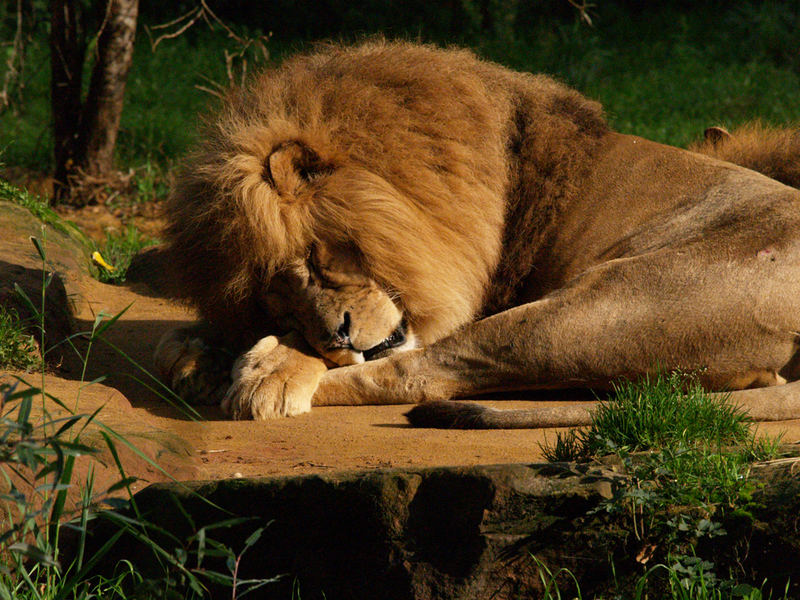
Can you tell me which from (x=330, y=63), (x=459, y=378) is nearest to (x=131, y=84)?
(x=330, y=63)

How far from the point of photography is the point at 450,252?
13.3 ft

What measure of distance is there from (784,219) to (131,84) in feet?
30.5

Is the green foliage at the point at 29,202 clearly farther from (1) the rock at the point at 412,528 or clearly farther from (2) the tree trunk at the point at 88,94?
(1) the rock at the point at 412,528

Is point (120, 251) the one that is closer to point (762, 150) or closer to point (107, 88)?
point (107, 88)

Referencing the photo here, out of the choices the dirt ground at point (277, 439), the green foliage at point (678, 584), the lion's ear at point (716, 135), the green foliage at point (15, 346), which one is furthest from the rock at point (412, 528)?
the lion's ear at point (716, 135)

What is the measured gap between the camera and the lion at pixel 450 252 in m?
3.70

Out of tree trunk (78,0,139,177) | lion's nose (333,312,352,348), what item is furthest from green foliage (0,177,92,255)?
lion's nose (333,312,352,348)

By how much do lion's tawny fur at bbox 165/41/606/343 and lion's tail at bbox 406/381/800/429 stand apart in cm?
60

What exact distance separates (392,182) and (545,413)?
112cm

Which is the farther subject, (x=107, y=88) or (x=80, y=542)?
(x=107, y=88)

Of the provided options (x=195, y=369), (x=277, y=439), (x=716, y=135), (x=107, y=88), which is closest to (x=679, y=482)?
(x=277, y=439)

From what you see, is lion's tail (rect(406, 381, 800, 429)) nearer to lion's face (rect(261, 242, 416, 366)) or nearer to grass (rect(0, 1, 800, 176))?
lion's face (rect(261, 242, 416, 366))

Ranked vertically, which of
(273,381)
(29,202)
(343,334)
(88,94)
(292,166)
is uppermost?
(292,166)

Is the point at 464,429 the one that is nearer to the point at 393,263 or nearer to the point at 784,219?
the point at 393,263
